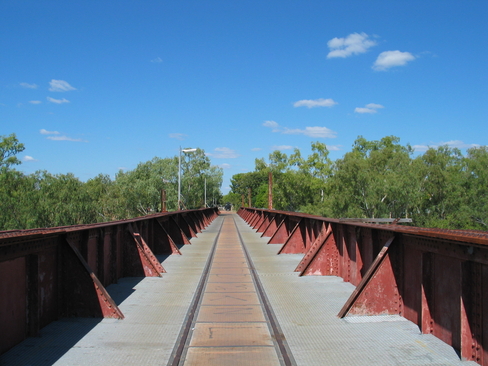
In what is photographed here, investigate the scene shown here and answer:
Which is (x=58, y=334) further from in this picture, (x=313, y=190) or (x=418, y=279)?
(x=313, y=190)

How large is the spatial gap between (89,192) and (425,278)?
60.7 m

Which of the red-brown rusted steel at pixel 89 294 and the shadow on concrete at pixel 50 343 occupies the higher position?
the red-brown rusted steel at pixel 89 294

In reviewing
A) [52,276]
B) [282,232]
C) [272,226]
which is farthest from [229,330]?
[272,226]

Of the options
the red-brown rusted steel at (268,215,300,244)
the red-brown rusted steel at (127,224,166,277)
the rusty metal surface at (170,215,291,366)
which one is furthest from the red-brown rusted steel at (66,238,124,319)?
the red-brown rusted steel at (268,215,300,244)

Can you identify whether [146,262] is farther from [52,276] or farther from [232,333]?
[232,333]

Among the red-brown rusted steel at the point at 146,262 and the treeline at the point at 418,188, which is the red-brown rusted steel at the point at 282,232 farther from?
the treeline at the point at 418,188

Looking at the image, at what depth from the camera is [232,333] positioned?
5855 millimetres

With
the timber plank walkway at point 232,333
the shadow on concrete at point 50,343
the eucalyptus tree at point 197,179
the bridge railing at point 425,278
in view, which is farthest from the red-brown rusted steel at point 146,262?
the eucalyptus tree at point 197,179

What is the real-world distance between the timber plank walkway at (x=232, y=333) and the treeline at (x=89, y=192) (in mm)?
42407

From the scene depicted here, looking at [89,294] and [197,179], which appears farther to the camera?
[197,179]

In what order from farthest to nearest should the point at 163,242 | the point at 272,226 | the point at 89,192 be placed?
the point at 89,192 → the point at 272,226 → the point at 163,242

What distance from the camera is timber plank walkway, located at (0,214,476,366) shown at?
4883 mm

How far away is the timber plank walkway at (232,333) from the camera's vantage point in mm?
4883

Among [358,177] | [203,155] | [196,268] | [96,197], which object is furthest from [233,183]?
[196,268]
